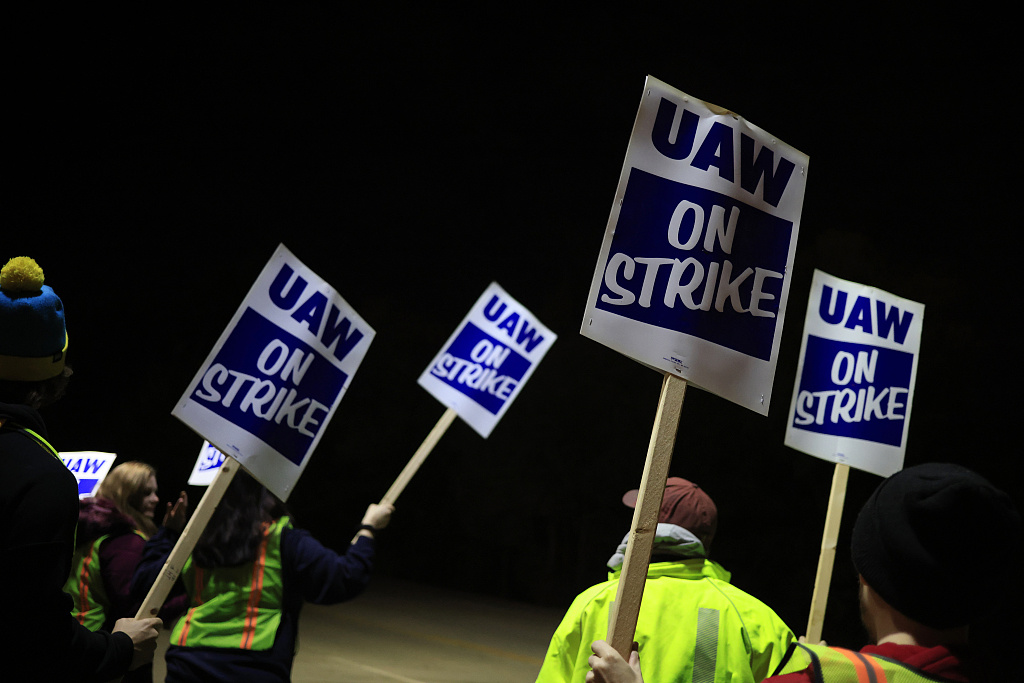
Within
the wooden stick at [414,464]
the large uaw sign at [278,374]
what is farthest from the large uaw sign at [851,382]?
the large uaw sign at [278,374]

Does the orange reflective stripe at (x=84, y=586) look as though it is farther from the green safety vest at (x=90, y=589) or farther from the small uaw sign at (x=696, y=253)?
the small uaw sign at (x=696, y=253)

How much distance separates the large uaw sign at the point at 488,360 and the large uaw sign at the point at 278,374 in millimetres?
2093

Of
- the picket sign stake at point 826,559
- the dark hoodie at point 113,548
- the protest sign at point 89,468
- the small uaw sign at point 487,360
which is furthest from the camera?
the small uaw sign at point 487,360

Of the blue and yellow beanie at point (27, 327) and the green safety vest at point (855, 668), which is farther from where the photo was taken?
the blue and yellow beanie at point (27, 327)

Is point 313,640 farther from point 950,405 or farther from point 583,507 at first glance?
point 950,405

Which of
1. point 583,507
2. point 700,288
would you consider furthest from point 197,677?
point 583,507

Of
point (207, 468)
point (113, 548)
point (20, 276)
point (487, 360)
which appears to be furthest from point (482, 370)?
point (20, 276)

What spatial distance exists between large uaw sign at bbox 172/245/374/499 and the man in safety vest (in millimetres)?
2806

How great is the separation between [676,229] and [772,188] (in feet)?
1.26

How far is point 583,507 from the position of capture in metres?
16.3

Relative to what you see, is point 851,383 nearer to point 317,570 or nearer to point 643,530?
point 317,570

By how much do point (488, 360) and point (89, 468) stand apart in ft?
9.28

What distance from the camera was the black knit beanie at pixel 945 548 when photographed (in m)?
1.73

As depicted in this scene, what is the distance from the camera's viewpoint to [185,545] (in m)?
3.66
